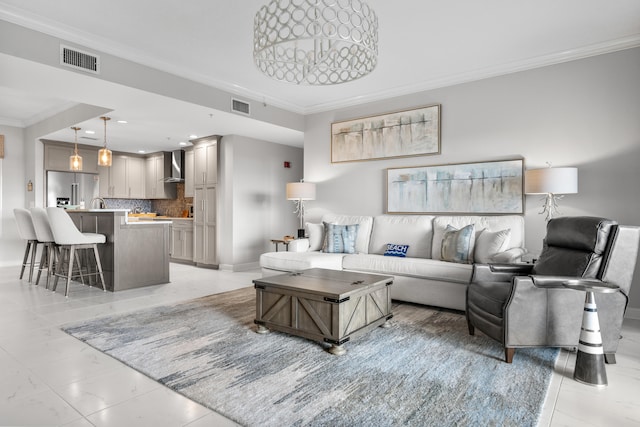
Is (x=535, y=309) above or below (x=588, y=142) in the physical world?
below

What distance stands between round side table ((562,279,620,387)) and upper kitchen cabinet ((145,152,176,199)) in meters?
7.68

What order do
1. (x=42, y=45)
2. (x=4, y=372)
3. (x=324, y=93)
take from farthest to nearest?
1. (x=324, y=93)
2. (x=42, y=45)
3. (x=4, y=372)

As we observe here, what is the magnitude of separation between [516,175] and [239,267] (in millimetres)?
4380

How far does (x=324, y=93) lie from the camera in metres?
5.23

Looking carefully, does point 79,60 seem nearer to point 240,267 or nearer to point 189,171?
point 189,171

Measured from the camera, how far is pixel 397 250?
4539 mm

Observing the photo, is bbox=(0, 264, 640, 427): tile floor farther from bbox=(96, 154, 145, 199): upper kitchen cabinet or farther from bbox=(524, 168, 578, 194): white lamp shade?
bbox=(96, 154, 145, 199): upper kitchen cabinet

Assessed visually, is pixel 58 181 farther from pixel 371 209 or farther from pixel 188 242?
pixel 371 209

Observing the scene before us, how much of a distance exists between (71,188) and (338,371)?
7099 mm

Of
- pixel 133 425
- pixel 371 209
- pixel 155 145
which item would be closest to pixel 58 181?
pixel 155 145

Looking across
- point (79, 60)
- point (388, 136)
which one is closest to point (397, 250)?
point (388, 136)

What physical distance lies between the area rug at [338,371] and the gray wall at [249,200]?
9.69 ft

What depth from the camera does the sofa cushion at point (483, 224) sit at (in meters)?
3.94

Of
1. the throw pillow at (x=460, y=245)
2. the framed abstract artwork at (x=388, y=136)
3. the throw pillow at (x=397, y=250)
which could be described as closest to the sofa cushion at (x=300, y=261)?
the throw pillow at (x=397, y=250)
